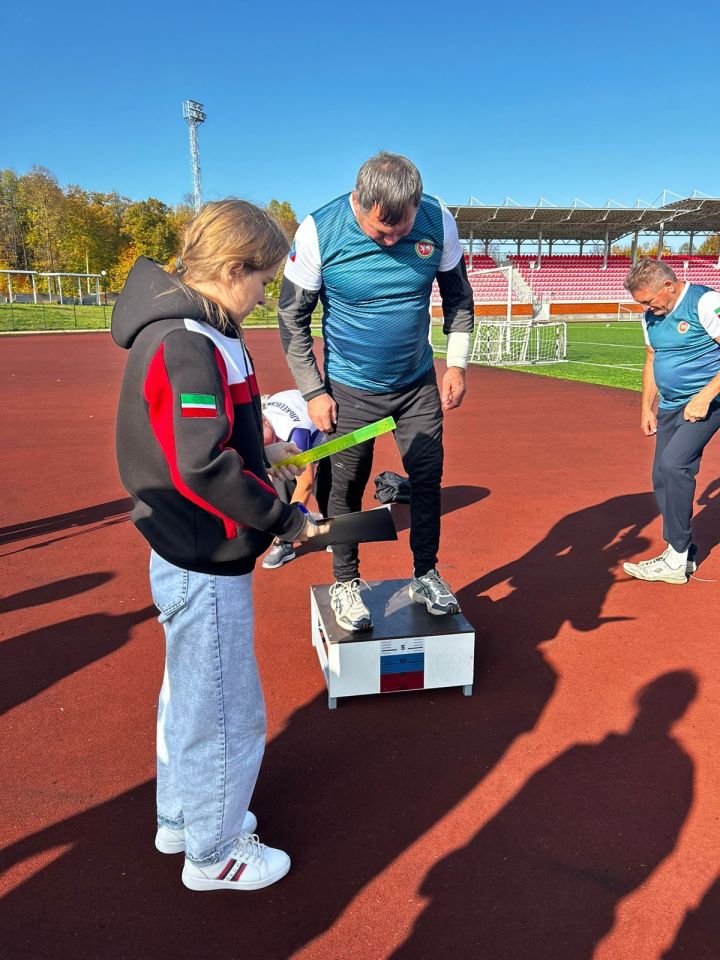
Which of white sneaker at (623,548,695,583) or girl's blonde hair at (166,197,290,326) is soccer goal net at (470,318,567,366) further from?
girl's blonde hair at (166,197,290,326)

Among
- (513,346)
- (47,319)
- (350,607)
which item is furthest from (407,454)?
(47,319)

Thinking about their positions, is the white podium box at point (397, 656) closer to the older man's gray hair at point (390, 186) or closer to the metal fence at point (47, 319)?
the older man's gray hair at point (390, 186)

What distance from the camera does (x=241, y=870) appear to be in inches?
83.2

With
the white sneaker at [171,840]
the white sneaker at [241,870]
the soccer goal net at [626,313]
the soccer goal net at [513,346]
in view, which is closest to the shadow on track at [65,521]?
the white sneaker at [171,840]

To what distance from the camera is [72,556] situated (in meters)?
5.01

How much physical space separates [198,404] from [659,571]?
12.4 ft

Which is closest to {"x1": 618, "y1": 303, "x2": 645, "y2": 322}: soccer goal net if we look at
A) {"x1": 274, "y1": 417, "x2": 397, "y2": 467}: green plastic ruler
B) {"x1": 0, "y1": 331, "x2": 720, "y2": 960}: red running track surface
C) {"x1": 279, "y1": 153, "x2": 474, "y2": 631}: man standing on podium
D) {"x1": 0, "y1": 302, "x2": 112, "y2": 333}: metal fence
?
{"x1": 0, "y1": 302, "x2": 112, "y2": 333}: metal fence

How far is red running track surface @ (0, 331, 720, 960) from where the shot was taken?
201cm

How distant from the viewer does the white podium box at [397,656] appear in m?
3.04

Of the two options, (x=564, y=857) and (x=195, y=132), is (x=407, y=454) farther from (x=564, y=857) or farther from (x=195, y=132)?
(x=195, y=132)

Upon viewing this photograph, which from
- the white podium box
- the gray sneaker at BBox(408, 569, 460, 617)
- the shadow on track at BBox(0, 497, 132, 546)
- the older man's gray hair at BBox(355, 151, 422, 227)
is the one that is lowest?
the shadow on track at BBox(0, 497, 132, 546)

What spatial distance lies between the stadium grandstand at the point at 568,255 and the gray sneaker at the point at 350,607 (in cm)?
4206

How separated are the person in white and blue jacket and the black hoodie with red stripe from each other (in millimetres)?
3266

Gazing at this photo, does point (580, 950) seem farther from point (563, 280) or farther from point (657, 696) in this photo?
point (563, 280)
